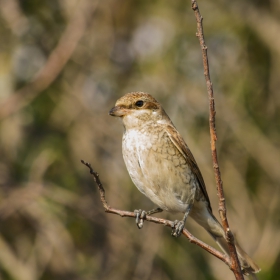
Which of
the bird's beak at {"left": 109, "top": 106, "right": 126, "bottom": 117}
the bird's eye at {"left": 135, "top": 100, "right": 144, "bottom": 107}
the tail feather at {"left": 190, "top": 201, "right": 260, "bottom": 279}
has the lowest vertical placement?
the tail feather at {"left": 190, "top": 201, "right": 260, "bottom": 279}

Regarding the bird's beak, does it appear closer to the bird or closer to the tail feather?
the bird

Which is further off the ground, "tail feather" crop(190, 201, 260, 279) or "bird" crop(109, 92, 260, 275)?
"bird" crop(109, 92, 260, 275)

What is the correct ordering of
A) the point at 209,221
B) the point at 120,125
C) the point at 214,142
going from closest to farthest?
the point at 214,142 < the point at 209,221 < the point at 120,125

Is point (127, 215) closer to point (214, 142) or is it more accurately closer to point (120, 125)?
point (214, 142)

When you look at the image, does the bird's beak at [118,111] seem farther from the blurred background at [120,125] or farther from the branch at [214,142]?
the blurred background at [120,125]

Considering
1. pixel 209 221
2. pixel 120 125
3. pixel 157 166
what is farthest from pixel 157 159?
pixel 120 125

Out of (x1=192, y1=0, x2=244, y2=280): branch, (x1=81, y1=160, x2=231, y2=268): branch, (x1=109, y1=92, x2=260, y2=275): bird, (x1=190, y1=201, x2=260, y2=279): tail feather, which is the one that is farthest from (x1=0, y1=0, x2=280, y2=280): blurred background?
(x1=192, y1=0, x2=244, y2=280): branch

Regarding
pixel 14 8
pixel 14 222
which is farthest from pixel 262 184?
pixel 14 8
